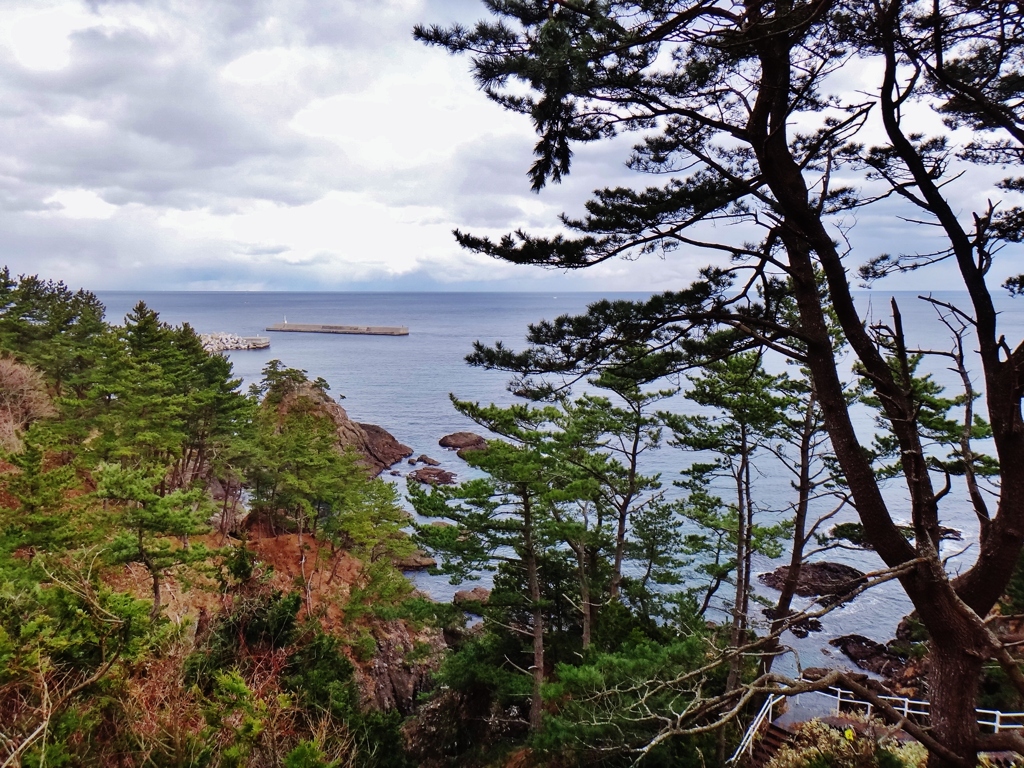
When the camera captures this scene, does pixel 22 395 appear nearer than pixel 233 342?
Yes

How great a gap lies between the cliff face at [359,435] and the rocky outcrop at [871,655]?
21.4 m

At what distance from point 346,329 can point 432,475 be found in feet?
291

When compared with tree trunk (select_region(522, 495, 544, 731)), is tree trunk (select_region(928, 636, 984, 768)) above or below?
above

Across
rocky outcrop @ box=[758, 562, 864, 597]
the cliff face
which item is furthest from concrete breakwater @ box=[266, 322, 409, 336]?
rocky outcrop @ box=[758, 562, 864, 597]

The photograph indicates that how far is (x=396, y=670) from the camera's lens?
20078 mm

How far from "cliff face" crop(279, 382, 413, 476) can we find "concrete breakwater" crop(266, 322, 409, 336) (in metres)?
70.1

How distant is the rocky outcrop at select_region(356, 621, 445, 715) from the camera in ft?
60.4

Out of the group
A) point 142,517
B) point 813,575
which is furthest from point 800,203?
point 813,575

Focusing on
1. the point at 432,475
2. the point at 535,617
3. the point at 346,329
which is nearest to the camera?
the point at 535,617

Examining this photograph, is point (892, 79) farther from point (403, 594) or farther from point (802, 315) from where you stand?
point (403, 594)

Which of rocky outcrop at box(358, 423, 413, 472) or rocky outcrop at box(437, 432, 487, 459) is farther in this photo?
rocky outcrop at box(437, 432, 487, 459)

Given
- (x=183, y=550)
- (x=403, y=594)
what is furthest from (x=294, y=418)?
(x=183, y=550)

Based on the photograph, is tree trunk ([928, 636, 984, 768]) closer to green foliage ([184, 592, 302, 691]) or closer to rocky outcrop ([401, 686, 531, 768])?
green foliage ([184, 592, 302, 691])

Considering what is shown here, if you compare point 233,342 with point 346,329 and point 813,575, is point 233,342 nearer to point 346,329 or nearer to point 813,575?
point 346,329
